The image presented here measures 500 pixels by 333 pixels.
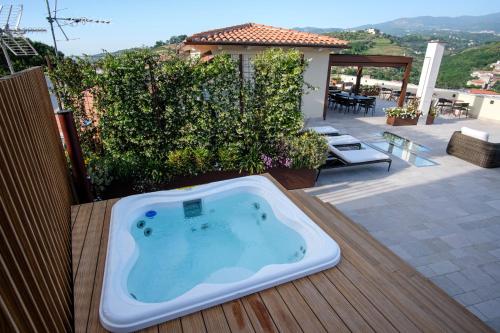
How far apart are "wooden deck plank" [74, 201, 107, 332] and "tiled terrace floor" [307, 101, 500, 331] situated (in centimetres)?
414

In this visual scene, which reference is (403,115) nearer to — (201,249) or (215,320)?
(201,249)

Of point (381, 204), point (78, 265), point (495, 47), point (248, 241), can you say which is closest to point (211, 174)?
point (248, 241)

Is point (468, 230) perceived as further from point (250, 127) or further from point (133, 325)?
point (133, 325)

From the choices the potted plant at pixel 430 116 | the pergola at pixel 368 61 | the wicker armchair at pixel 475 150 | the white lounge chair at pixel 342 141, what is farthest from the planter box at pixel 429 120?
the white lounge chair at pixel 342 141

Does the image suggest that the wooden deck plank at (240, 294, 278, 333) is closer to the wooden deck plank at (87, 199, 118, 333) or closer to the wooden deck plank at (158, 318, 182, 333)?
the wooden deck plank at (158, 318, 182, 333)

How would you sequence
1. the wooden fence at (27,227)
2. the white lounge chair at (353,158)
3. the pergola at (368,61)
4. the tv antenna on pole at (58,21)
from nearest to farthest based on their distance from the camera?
1. the wooden fence at (27,227)
2. the white lounge chair at (353,158)
3. the tv antenna on pole at (58,21)
4. the pergola at (368,61)

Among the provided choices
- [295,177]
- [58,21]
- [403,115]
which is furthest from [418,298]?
[58,21]

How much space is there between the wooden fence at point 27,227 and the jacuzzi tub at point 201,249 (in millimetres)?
559

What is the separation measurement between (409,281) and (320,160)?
141 inches

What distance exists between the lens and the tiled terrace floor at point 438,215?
3768 millimetres

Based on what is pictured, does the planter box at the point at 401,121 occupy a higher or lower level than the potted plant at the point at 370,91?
lower

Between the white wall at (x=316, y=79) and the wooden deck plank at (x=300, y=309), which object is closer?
the wooden deck plank at (x=300, y=309)

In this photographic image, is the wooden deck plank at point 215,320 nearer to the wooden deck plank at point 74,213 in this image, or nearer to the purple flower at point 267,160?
the wooden deck plank at point 74,213

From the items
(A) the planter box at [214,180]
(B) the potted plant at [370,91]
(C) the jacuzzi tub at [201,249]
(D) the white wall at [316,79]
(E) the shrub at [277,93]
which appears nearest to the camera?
(C) the jacuzzi tub at [201,249]
